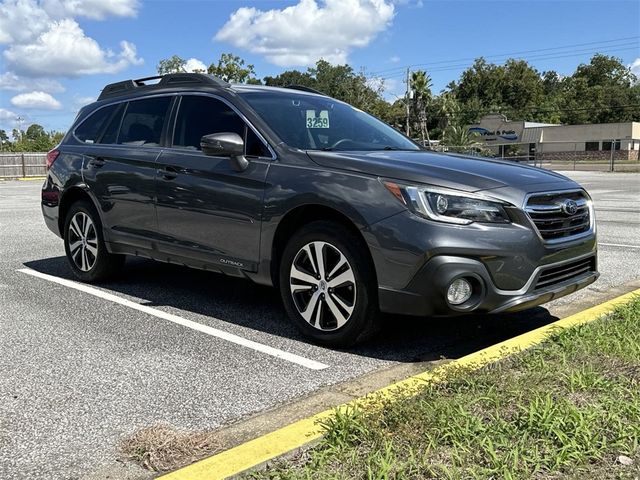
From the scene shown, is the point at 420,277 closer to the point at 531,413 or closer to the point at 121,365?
the point at 531,413

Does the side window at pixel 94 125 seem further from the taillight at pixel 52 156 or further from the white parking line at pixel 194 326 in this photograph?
the white parking line at pixel 194 326

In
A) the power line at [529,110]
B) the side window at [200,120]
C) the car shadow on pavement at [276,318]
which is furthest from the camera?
the power line at [529,110]

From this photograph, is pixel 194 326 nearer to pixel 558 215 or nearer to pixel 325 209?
pixel 325 209

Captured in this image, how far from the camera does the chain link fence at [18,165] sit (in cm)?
3825

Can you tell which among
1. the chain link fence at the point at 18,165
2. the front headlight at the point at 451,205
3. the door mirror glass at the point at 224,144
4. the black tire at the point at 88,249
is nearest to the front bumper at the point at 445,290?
the front headlight at the point at 451,205

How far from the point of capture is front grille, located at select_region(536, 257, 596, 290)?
3.95 meters

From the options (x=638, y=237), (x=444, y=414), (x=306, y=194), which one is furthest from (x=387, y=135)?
(x=638, y=237)

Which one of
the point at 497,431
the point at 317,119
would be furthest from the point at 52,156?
the point at 497,431

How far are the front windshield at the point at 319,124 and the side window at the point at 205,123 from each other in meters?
0.18

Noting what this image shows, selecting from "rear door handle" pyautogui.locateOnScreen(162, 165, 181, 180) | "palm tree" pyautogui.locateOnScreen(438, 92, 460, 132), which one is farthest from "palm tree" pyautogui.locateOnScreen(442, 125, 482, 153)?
"palm tree" pyautogui.locateOnScreen(438, 92, 460, 132)

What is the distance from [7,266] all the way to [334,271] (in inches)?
187

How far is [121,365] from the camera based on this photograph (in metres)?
3.91

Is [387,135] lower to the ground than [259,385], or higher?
higher

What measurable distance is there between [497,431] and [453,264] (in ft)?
3.84
